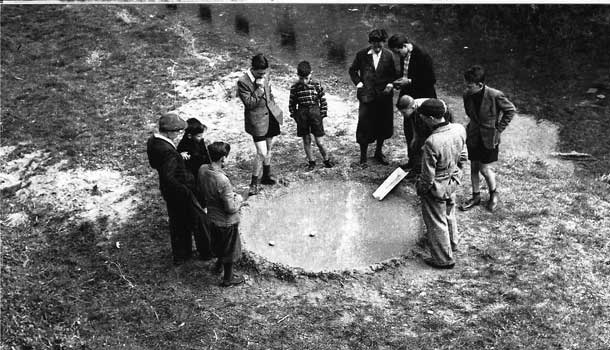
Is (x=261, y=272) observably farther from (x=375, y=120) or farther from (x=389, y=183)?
(x=375, y=120)

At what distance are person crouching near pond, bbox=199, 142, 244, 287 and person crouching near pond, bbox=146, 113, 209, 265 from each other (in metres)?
0.31

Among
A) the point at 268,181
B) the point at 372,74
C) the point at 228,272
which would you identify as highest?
the point at 372,74

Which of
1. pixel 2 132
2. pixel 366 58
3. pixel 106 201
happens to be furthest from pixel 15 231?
pixel 366 58

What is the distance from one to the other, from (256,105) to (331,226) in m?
1.74

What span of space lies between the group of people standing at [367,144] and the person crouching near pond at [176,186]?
1cm

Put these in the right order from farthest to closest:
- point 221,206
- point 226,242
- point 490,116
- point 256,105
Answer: point 256,105 < point 490,116 < point 226,242 < point 221,206

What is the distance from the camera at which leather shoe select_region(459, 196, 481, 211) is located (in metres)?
8.09

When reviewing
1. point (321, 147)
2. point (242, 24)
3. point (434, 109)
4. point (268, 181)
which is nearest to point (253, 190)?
point (268, 181)

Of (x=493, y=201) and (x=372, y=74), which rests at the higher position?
(x=372, y=74)

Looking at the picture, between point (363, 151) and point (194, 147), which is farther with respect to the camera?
point (363, 151)

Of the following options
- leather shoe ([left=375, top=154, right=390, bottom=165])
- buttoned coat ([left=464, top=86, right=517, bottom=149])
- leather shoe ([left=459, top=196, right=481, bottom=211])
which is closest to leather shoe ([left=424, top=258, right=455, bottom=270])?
leather shoe ([left=459, top=196, right=481, bottom=211])

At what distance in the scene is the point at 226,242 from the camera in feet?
22.2

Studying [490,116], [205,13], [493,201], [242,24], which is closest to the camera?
[490,116]

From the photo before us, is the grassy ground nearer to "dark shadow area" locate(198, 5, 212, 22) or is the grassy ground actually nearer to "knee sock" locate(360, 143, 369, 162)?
"knee sock" locate(360, 143, 369, 162)
